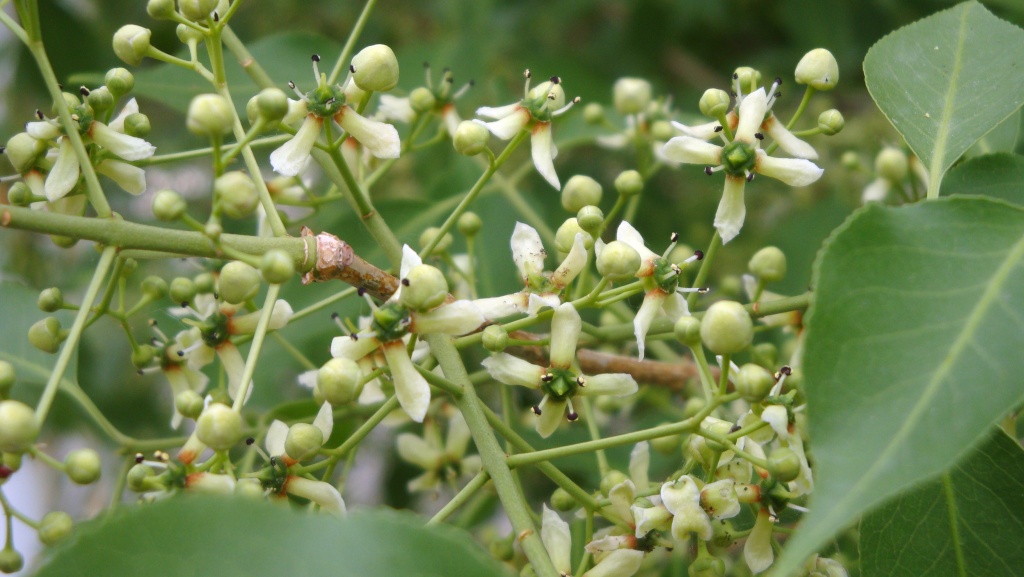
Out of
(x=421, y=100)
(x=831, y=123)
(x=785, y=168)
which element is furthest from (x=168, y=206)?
(x=831, y=123)

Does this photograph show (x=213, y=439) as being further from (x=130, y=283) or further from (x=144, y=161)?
(x=130, y=283)

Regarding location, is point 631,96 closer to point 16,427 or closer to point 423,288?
point 423,288

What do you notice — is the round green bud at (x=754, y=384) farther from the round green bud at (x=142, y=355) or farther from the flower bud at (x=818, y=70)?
the round green bud at (x=142, y=355)

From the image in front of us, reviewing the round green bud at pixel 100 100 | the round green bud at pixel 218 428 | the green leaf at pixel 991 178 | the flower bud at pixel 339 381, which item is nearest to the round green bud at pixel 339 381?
the flower bud at pixel 339 381

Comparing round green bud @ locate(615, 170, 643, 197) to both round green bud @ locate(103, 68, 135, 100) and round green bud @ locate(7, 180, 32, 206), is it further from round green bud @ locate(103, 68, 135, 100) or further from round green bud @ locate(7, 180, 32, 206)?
round green bud @ locate(7, 180, 32, 206)

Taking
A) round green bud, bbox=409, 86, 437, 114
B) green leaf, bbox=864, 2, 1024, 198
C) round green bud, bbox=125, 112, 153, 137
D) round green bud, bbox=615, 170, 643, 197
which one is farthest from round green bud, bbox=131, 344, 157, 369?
green leaf, bbox=864, 2, 1024, 198

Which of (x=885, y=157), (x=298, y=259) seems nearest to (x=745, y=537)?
(x=298, y=259)
